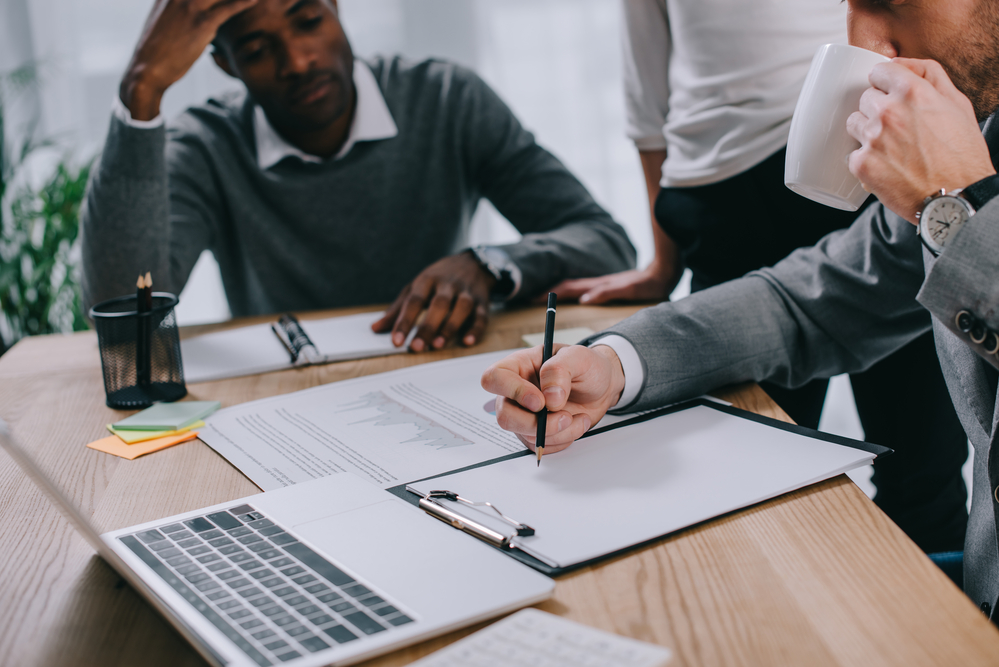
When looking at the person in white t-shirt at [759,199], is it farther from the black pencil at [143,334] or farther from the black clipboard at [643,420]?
the black pencil at [143,334]

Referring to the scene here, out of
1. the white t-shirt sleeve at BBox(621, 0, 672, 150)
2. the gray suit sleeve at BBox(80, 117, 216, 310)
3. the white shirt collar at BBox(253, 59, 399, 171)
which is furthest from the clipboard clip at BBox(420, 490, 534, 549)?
the white shirt collar at BBox(253, 59, 399, 171)

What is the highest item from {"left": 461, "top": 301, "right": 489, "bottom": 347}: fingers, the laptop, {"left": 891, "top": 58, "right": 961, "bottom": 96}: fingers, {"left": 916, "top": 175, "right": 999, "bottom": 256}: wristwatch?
{"left": 891, "top": 58, "right": 961, "bottom": 96}: fingers

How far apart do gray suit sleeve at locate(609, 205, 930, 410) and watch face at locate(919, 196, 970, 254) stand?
253mm

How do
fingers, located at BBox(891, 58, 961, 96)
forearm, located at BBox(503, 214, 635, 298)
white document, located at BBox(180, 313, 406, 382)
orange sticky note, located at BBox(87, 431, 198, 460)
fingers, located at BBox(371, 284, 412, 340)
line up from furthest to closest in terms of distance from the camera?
forearm, located at BBox(503, 214, 635, 298) < fingers, located at BBox(371, 284, 412, 340) < white document, located at BBox(180, 313, 406, 382) < orange sticky note, located at BBox(87, 431, 198, 460) < fingers, located at BBox(891, 58, 961, 96)

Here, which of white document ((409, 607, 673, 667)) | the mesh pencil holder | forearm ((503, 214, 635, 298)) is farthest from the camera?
forearm ((503, 214, 635, 298))

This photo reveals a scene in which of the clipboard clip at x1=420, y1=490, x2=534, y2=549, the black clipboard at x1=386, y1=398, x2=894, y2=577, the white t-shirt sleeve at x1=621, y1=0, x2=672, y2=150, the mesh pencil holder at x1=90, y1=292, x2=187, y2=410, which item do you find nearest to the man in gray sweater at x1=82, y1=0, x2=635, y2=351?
the white t-shirt sleeve at x1=621, y1=0, x2=672, y2=150

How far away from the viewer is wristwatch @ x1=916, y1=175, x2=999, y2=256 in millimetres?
544

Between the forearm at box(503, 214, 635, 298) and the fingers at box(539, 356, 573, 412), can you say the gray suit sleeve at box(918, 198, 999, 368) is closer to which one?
the fingers at box(539, 356, 573, 412)

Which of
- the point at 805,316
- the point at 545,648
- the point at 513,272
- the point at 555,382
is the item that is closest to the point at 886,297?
the point at 805,316

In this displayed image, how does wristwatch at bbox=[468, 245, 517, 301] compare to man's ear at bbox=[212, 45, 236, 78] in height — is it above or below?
below

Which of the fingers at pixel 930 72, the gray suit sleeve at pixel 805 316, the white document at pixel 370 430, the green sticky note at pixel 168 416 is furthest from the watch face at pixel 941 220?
the green sticky note at pixel 168 416

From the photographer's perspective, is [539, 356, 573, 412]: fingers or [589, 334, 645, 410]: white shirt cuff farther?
[589, 334, 645, 410]: white shirt cuff

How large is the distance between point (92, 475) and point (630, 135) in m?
1.09

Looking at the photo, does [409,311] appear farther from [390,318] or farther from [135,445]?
[135,445]
